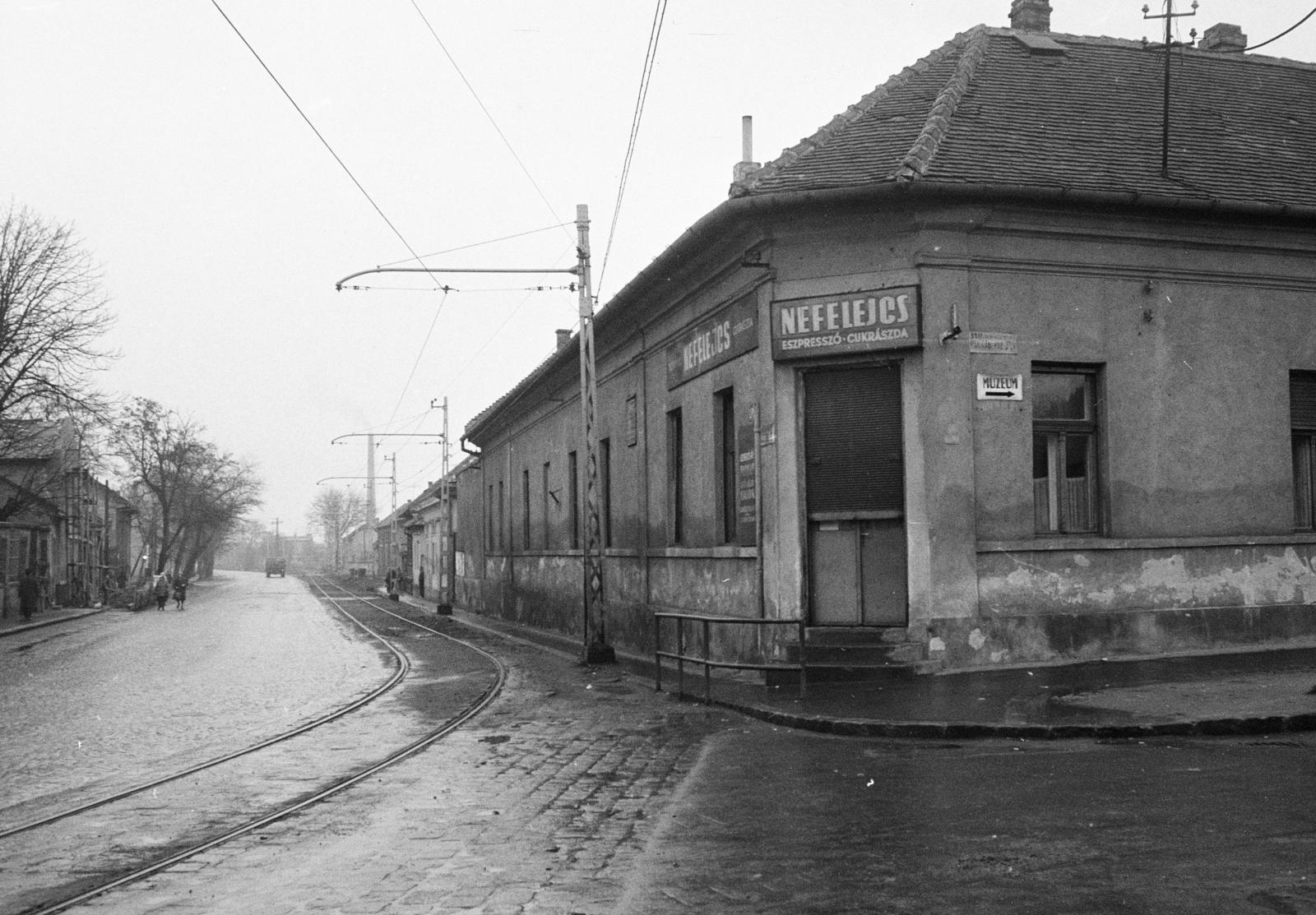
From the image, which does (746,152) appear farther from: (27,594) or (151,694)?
(27,594)

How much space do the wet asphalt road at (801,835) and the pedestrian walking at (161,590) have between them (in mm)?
44682

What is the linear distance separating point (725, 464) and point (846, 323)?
3859 mm

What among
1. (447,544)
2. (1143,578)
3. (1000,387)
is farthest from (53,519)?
(1143,578)

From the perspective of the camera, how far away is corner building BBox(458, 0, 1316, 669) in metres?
14.0

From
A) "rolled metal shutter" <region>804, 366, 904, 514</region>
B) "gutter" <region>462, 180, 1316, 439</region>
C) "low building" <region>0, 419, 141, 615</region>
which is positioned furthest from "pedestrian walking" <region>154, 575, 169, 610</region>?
"rolled metal shutter" <region>804, 366, 904, 514</region>

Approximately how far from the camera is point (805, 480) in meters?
14.8

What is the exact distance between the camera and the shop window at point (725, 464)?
57.1 feet

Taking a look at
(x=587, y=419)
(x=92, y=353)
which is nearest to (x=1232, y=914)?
(x=587, y=419)

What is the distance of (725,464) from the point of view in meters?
17.6

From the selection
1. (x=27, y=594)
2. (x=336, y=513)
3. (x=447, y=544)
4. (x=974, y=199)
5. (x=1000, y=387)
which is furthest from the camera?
(x=336, y=513)

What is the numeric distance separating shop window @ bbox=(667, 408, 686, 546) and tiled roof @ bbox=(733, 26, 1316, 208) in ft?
18.0

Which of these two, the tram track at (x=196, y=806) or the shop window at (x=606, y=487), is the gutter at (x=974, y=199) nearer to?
the tram track at (x=196, y=806)

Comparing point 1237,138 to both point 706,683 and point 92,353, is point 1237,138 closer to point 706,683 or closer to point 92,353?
point 706,683

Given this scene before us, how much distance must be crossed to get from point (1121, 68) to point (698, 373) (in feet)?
24.7
